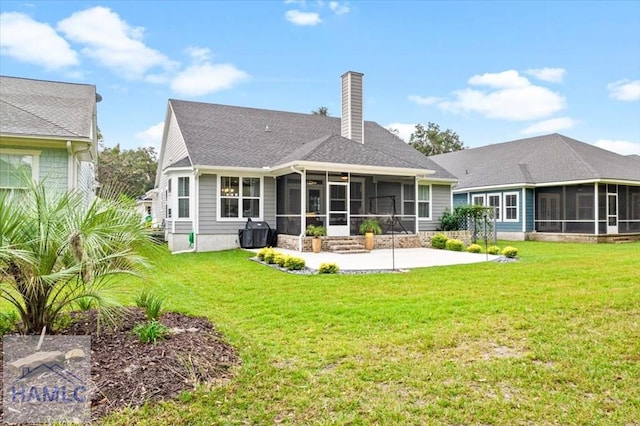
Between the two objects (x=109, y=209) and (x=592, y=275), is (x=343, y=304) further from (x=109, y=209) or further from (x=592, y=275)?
(x=592, y=275)

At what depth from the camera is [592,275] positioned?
27.5ft

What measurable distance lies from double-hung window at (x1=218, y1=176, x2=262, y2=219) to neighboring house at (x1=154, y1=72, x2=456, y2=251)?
0.12 ft

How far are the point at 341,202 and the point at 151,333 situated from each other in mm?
11639

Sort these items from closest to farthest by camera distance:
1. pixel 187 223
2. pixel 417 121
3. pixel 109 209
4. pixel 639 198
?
pixel 109 209 < pixel 187 223 < pixel 639 198 < pixel 417 121

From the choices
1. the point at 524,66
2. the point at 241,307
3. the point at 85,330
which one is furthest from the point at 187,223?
the point at 524,66

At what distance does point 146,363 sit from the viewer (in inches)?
131

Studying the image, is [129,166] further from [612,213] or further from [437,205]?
[612,213]

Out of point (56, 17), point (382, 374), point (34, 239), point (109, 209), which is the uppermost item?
point (56, 17)

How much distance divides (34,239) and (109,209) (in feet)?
2.10

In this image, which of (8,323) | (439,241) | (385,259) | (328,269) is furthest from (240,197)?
(8,323)

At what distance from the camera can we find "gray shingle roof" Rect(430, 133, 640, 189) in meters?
19.2

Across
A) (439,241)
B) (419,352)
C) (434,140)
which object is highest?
(434,140)

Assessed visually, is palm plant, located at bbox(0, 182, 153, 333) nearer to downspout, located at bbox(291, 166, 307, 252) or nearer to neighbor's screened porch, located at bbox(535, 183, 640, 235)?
downspout, located at bbox(291, 166, 307, 252)

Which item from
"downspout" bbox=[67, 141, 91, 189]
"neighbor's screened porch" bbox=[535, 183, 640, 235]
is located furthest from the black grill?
"neighbor's screened porch" bbox=[535, 183, 640, 235]
